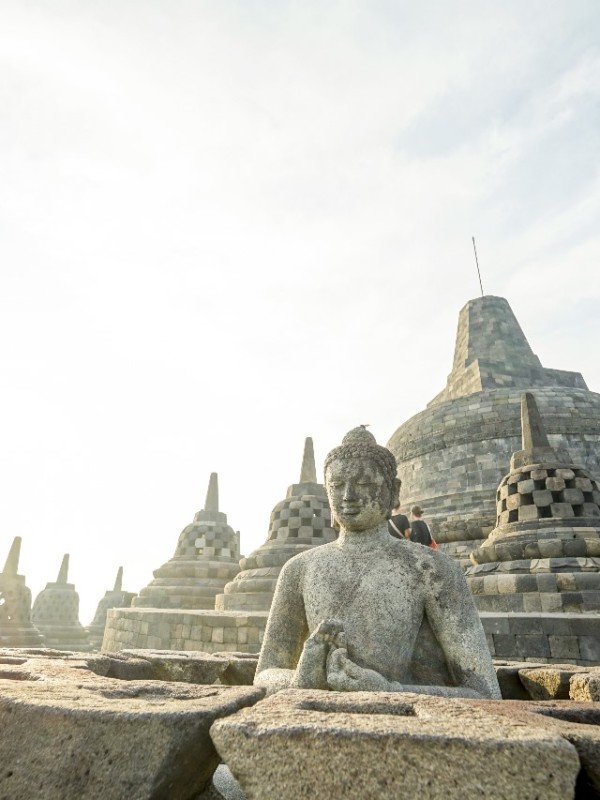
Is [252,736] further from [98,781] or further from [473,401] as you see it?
[473,401]

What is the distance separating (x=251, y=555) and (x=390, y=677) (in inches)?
369

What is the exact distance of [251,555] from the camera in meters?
11.2

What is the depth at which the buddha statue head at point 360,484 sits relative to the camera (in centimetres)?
276

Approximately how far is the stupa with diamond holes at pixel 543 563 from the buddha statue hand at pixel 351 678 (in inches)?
189

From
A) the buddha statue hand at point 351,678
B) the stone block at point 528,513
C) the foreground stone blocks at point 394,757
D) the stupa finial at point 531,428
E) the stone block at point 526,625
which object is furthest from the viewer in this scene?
the stupa finial at point 531,428

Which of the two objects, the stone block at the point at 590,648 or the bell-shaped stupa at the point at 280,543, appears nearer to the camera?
the stone block at the point at 590,648

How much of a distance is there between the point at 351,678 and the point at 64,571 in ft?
100

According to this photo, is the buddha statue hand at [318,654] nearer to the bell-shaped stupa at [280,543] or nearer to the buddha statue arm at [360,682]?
the buddha statue arm at [360,682]

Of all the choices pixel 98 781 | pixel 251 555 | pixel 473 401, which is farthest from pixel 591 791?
pixel 473 401

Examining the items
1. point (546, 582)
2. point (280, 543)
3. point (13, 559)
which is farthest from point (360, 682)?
point (13, 559)

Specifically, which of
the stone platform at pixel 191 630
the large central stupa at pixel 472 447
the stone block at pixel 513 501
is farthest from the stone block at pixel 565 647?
the large central stupa at pixel 472 447

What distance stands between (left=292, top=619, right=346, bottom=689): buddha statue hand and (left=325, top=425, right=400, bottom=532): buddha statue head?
0.65 m

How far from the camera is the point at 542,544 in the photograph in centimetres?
847

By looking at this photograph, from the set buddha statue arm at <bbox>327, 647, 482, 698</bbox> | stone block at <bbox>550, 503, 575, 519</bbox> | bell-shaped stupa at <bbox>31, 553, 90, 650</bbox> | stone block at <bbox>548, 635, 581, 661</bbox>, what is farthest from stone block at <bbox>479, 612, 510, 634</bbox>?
bell-shaped stupa at <bbox>31, 553, 90, 650</bbox>
